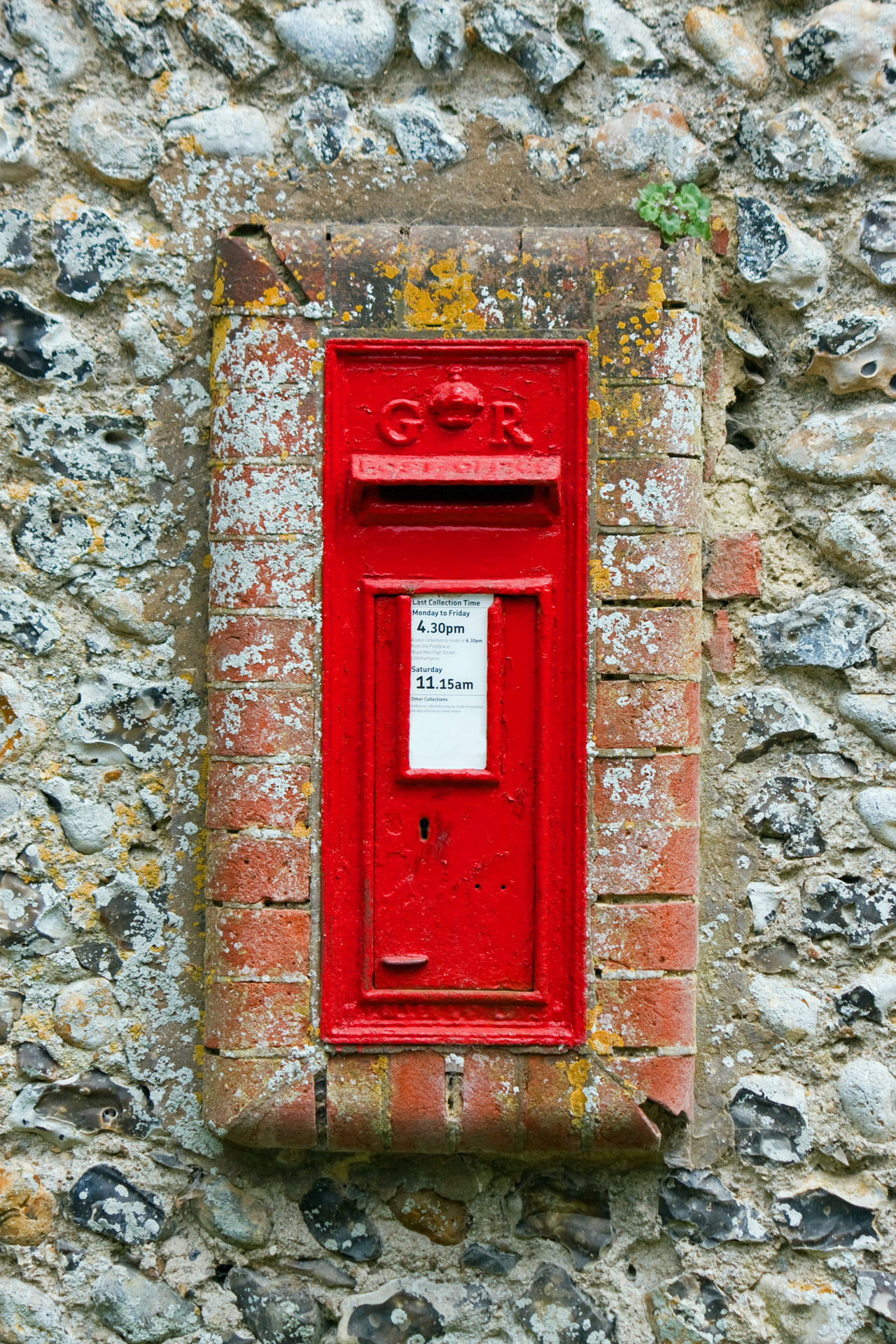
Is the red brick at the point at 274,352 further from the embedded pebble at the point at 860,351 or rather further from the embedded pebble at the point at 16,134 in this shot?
the embedded pebble at the point at 860,351

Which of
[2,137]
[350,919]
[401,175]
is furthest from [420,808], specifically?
[2,137]

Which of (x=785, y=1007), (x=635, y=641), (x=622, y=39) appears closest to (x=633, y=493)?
(x=635, y=641)

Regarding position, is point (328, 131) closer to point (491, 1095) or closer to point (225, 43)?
point (225, 43)

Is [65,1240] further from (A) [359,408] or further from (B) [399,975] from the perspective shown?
(A) [359,408]

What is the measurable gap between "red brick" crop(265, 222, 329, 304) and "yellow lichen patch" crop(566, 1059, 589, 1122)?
1.34 meters

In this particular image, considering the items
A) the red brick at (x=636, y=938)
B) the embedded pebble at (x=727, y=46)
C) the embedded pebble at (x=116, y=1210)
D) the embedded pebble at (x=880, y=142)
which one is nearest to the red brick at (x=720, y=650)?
the red brick at (x=636, y=938)

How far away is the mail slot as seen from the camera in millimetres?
1555

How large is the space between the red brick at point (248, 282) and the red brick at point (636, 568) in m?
0.68

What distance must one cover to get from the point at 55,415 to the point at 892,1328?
2121 mm

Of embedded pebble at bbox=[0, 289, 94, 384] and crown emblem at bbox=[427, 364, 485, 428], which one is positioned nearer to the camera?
crown emblem at bbox=[427, 364, 485, 428]

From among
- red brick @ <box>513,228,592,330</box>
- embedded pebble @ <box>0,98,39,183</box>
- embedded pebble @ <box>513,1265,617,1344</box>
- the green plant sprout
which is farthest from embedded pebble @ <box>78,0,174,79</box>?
embedded pebble @ <box>513,1265,617,1344</box>

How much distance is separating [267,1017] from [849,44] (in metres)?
1.94

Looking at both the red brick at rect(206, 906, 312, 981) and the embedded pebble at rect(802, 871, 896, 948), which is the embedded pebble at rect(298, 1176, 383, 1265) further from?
the embedded pebble at rect(802, 871, 896, 948)

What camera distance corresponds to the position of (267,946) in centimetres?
158
